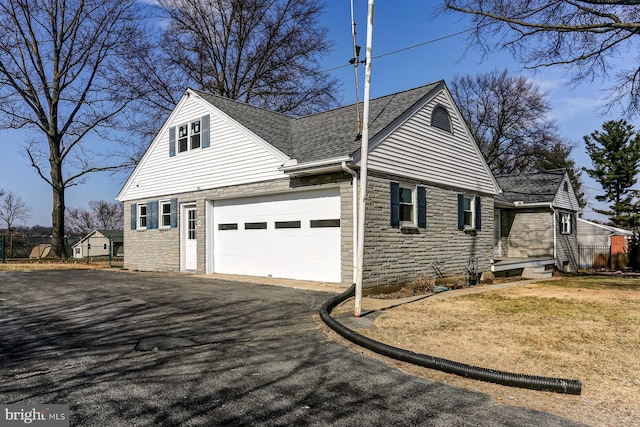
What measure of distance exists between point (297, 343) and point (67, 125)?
26902 millimetres

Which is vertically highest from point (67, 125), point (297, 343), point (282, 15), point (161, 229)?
point (282, 15)

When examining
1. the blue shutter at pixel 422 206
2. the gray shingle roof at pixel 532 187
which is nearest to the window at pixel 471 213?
the blue shutter at pixel 422 206

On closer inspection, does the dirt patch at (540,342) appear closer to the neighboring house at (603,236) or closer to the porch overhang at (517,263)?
the porch overhang at (517,263)

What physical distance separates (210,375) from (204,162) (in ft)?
38.2

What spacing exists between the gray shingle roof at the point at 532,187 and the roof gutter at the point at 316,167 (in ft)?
39.0

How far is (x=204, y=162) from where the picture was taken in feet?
49.4

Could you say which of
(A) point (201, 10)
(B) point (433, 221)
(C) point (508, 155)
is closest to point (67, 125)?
(A) point (201, 10)

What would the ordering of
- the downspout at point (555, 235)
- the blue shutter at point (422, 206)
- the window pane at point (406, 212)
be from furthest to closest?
the downspout at point (555, 235)
the blue shutter at point (422, 206)
the window pane at point (406, 212)

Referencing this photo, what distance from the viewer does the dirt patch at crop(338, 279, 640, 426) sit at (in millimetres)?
3929

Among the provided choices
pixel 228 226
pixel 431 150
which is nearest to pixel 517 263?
pixel 431 150

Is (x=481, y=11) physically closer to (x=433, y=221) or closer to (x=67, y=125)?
(x=433, y=221)

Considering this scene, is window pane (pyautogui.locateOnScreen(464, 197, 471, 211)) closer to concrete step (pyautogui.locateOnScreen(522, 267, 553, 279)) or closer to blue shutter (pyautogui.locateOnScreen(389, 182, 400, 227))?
blue shutter (pyautogui.locateOnScreen(389, 182, 400, 227))

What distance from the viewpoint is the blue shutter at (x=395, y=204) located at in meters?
11.5

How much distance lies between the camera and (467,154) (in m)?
15.4
